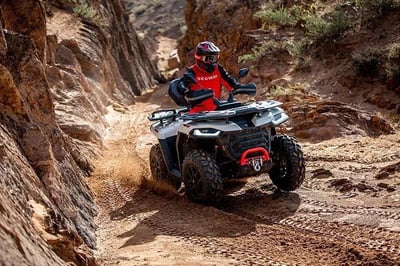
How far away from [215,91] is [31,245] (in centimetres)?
514

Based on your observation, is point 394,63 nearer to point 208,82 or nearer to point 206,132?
point 208,82

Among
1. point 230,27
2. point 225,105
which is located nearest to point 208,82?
point 225,105

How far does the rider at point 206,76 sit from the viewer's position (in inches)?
288

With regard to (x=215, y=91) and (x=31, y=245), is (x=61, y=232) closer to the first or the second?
(x=31, y=245)

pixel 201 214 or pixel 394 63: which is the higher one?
pixel 394 63

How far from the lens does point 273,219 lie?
19.5 ft

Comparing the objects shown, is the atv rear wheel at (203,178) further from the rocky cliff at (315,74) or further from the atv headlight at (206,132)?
the rocky cliff at (315,74)

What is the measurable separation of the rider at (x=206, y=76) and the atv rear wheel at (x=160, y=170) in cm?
88

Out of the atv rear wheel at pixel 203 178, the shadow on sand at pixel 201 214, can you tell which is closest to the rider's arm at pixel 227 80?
the shadow on sand at pixel 201 214

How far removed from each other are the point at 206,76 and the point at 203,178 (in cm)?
183

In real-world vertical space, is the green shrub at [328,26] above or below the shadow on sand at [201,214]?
above

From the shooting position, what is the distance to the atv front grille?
6.52 meters

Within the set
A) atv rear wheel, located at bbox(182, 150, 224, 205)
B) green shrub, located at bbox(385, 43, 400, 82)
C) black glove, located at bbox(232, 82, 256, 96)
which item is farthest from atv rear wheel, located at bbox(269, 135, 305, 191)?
green shrub, located at bbox(385, 43, 400, 82)

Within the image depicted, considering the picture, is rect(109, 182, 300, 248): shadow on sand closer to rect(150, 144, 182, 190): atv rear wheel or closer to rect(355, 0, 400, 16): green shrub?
rect(150, 144, 182, 190): atv rear wheel
